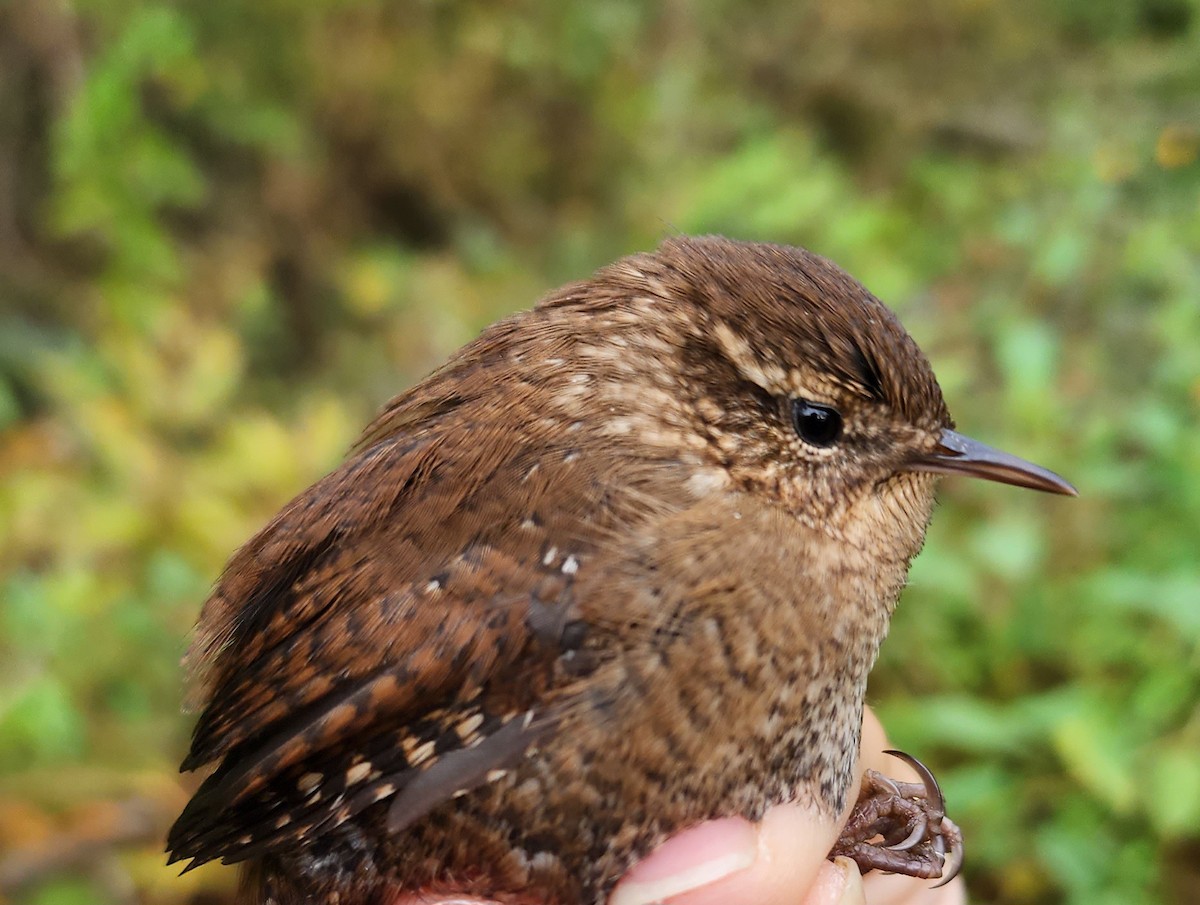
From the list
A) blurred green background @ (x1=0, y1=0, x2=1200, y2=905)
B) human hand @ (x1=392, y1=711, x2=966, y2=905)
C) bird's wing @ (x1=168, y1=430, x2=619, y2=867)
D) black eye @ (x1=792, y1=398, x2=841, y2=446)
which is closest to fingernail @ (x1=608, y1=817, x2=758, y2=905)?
human hand @ (x1=392, y1=711, x2=966, y2=905)

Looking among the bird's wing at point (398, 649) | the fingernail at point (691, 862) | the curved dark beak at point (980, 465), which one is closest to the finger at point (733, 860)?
the fingernail at point (691, 862)

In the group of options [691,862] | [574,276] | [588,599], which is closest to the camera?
[588,599]

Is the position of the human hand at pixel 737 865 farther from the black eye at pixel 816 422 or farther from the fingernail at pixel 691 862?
the black eye at pixel 816 422

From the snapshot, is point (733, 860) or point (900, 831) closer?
point (733, 860)

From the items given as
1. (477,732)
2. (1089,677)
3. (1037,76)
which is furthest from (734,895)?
(1037,76)

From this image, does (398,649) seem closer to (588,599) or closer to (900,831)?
(588,599)

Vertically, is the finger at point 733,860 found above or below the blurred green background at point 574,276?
below

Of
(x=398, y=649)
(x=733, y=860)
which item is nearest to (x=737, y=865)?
(x=733, y=860)
